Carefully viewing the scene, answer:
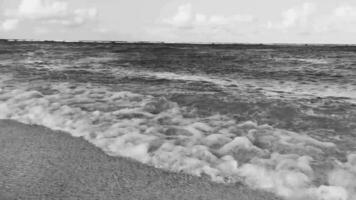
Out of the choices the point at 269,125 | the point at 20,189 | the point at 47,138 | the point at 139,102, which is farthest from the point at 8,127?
the point at 269,125

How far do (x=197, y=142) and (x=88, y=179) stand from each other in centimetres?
233

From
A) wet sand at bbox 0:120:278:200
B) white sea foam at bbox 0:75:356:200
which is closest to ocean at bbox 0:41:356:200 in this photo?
white sea foam at bbox 0:75:356:200

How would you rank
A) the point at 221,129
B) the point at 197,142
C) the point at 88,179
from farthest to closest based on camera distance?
1. the point at 221,129
2. the point at 197,142
3. the point at 88,179

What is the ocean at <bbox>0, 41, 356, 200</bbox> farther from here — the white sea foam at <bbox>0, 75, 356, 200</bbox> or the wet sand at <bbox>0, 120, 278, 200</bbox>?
the wet sand at <bbox>0, 120, 278, 200</bbox>

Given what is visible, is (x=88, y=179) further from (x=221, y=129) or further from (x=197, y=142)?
(x=221, y=129)

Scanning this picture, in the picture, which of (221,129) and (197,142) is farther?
(221,129)

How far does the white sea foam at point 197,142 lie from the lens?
15.9 ft

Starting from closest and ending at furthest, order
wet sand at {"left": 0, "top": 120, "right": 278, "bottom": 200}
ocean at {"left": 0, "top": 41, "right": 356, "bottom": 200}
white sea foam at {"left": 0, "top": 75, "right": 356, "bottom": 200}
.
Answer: wet sand at {"left": 0, "top": 120, "right": 278, "bottom": 200} < white sea foam at {"left": 0, "top": 75, "right": 356, "bottom": 200} < ocean at {"left": 0, "top": 41, "right": 356, "bottom": 200}

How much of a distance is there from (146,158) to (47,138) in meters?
2.19

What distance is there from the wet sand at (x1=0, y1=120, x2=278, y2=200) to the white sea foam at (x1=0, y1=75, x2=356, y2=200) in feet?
0.96

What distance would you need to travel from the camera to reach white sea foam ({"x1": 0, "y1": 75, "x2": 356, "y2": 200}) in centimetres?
484

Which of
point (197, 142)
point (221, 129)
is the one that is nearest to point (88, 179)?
point (197, 142)

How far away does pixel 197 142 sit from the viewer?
6402mm

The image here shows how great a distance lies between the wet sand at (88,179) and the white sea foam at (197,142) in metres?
0.29
